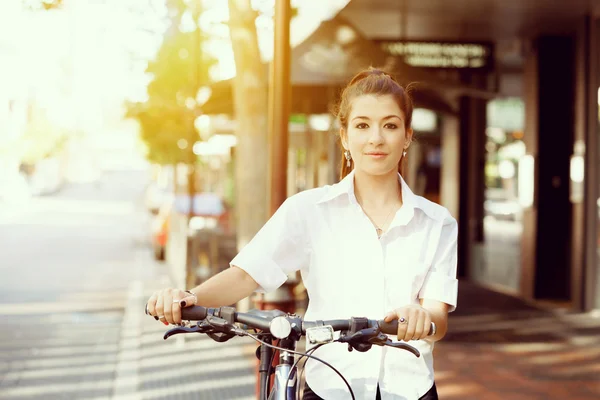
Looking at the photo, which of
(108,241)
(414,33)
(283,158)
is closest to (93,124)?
(108,241)

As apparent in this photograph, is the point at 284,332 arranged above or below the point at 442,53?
below

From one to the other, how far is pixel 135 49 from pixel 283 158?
16.1 m

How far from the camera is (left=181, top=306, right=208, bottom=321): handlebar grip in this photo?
8.50 ft

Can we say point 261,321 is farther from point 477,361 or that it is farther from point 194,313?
point 477,361

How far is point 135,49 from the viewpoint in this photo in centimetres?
2162

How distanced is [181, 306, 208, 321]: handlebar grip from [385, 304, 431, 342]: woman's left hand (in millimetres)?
504

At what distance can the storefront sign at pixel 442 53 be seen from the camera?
11.4 metres

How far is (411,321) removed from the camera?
7.97ft

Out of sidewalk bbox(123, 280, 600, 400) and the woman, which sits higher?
the woman

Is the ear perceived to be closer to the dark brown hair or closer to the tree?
the dark brown hair

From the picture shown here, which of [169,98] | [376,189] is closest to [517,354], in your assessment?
[376,189]

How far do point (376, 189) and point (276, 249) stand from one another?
357mm

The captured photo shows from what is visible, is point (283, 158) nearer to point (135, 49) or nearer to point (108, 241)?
point (135, 49)

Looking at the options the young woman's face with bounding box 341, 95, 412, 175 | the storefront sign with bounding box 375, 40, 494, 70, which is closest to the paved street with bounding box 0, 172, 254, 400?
the storefront sign with bounding box 375, 40, 494, 70
